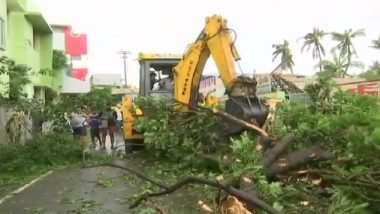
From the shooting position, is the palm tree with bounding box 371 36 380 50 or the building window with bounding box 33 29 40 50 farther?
the palm tree with bounding box 371 36 380 50

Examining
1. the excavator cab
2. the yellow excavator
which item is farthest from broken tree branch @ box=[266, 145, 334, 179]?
the excavator cab

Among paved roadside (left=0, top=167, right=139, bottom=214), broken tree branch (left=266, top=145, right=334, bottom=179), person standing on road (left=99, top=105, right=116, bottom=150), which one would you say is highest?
broken tree branch (left=266, top=145, right=334, bottom=179)

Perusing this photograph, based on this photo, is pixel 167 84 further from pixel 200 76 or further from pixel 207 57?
pixel 207 57

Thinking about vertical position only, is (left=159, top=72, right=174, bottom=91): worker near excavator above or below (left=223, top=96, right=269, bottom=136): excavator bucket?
above

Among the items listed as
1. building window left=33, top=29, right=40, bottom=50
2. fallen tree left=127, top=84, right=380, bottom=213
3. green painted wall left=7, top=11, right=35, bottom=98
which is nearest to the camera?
fallen tree left=127, top=84, right=380, bottom=213

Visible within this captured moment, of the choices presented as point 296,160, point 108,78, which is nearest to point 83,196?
point 296,160

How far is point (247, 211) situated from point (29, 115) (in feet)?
33.1

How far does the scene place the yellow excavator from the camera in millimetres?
8578

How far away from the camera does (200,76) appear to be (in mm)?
11586

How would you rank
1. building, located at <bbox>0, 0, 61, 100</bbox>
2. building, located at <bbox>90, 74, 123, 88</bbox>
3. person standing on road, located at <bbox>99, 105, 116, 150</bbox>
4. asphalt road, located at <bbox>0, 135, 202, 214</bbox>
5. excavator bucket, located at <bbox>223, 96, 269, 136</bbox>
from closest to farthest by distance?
1. asphalt road, located at <bbox>0, 135, 202, 214</bbox>
2. excavator bucket, located at <bbox>223, 96, 269, 136</bbox>
3. person standing on road, located at <bbox>99, 105, 116, 150</bbox>
4. building, located at <bbox>0, 0, 61, 100</bbox>
5. building, located at <bbox>90, 74, 123, 88</bbox>

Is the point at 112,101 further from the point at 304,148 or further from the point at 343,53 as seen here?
the point at 343,53

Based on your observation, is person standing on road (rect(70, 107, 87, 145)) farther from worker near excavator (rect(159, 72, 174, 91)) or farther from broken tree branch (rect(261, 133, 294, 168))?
broken tree branch (rect(261, 133, 294, 168))

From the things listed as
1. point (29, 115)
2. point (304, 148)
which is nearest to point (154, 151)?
point (29, 115)

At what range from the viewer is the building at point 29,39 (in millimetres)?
22281
